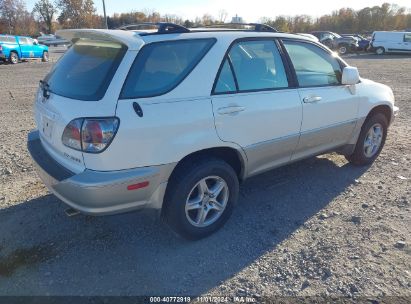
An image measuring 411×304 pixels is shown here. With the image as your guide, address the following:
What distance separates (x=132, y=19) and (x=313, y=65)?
6603 centimetres

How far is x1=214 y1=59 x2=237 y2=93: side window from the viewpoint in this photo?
9.81 ft

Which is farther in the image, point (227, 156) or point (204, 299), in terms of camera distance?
point (227, 156)

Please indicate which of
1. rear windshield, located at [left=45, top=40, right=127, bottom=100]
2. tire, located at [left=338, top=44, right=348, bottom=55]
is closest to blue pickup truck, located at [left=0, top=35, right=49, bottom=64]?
rear windshield, located at [left=45, top=40, right=127, bottom=100]

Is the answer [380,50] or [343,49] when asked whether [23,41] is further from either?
[380,50]

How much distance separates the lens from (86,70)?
2.86m

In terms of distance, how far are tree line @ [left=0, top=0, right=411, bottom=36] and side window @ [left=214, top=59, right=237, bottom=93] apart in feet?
194

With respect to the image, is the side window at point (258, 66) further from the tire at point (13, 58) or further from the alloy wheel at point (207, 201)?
the tire at point (13, 58)

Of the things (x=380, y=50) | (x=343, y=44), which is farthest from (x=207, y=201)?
(x=343, y=44)

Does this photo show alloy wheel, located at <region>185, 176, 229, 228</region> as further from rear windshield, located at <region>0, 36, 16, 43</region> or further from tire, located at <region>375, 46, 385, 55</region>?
tire, located at <region>375, 46, 385, 55</region>

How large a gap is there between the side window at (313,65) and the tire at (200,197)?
1347mm

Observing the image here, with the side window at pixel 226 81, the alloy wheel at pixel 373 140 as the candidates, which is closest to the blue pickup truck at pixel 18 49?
the side window at pixel 226 81

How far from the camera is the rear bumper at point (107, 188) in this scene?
2.52 metres

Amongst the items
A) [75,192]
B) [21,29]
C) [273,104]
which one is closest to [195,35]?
[273,104]

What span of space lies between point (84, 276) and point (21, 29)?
254ft
